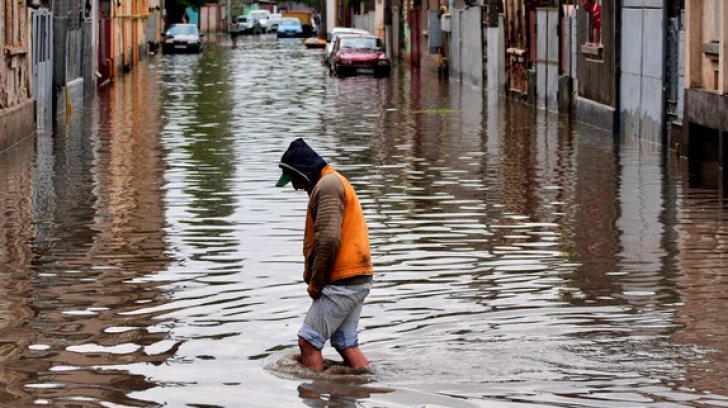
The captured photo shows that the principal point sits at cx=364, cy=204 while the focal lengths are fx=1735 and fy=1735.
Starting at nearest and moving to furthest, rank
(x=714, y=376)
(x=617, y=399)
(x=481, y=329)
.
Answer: (x=617, y=399) → (x=714, y=376) → (x=481, y=329)

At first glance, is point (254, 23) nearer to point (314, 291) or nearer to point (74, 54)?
point (74, 54)

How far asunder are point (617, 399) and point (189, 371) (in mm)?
2506

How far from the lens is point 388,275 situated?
13.6 m

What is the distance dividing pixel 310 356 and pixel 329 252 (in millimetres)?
671

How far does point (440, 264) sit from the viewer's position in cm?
1420

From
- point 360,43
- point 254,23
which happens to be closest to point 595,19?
point 360,43

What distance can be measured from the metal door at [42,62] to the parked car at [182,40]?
1784 inches

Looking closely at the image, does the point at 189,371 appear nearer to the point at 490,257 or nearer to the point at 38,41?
the point at 490,257

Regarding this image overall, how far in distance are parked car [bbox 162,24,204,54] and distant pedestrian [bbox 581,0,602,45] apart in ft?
161

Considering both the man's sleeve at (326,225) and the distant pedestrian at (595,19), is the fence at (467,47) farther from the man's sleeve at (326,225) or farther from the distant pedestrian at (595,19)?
the man's sleeve at (326,225)

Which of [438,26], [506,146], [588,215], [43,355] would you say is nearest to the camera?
[43,355]

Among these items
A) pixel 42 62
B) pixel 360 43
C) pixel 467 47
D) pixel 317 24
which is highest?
pixel 317 24

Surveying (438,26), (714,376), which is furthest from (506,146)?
(438,26)

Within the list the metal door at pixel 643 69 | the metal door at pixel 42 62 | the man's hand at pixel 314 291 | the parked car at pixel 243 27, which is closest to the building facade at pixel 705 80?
the metal door at pixel 643 69
